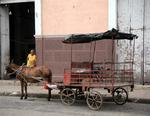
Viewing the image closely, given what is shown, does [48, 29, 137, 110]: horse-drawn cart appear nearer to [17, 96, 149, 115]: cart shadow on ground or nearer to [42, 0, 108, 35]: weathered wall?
[17, 96, 149, 115]: cart shadow on ground

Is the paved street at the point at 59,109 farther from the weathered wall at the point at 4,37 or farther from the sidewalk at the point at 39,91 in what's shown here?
the weathered wall at the point at 4,37

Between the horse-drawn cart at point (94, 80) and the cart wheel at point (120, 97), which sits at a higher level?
the horse-drawn cart at point (94, 80)

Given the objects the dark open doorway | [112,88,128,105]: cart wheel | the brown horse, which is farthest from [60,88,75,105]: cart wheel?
the dark open doorway

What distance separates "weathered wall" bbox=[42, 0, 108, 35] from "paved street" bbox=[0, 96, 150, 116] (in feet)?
15.7

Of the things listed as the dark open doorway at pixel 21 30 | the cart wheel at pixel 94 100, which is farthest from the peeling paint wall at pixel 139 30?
the dark open doorway at pixel 21 30

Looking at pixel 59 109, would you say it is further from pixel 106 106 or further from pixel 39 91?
pixel 39 91

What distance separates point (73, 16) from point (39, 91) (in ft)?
12.7

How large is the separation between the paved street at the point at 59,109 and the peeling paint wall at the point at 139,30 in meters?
3.59

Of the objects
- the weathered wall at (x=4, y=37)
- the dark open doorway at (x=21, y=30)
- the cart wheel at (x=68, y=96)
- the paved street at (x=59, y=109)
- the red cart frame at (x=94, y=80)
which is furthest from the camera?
the dark open doorway at (x=21, y=30)

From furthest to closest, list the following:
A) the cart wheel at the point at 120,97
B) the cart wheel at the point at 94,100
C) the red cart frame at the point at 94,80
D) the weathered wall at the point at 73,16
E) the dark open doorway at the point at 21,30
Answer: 1. the dark open doorway at the point at 21,30
2. the weathered wall at the point at 73,16
3. the cart wheel at the point at 120,97
4. the red cart frame at the point at 94,80
5. the cart wheel at the point at 94,100

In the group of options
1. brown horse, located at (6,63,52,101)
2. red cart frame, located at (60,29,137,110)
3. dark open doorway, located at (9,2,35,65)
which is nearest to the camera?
red cart frame, located at (60,29,137,110)

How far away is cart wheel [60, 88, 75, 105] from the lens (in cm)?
1375

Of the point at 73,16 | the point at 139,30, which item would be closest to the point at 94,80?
the point at 139,30

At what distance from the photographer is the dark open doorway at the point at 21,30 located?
23312mm
